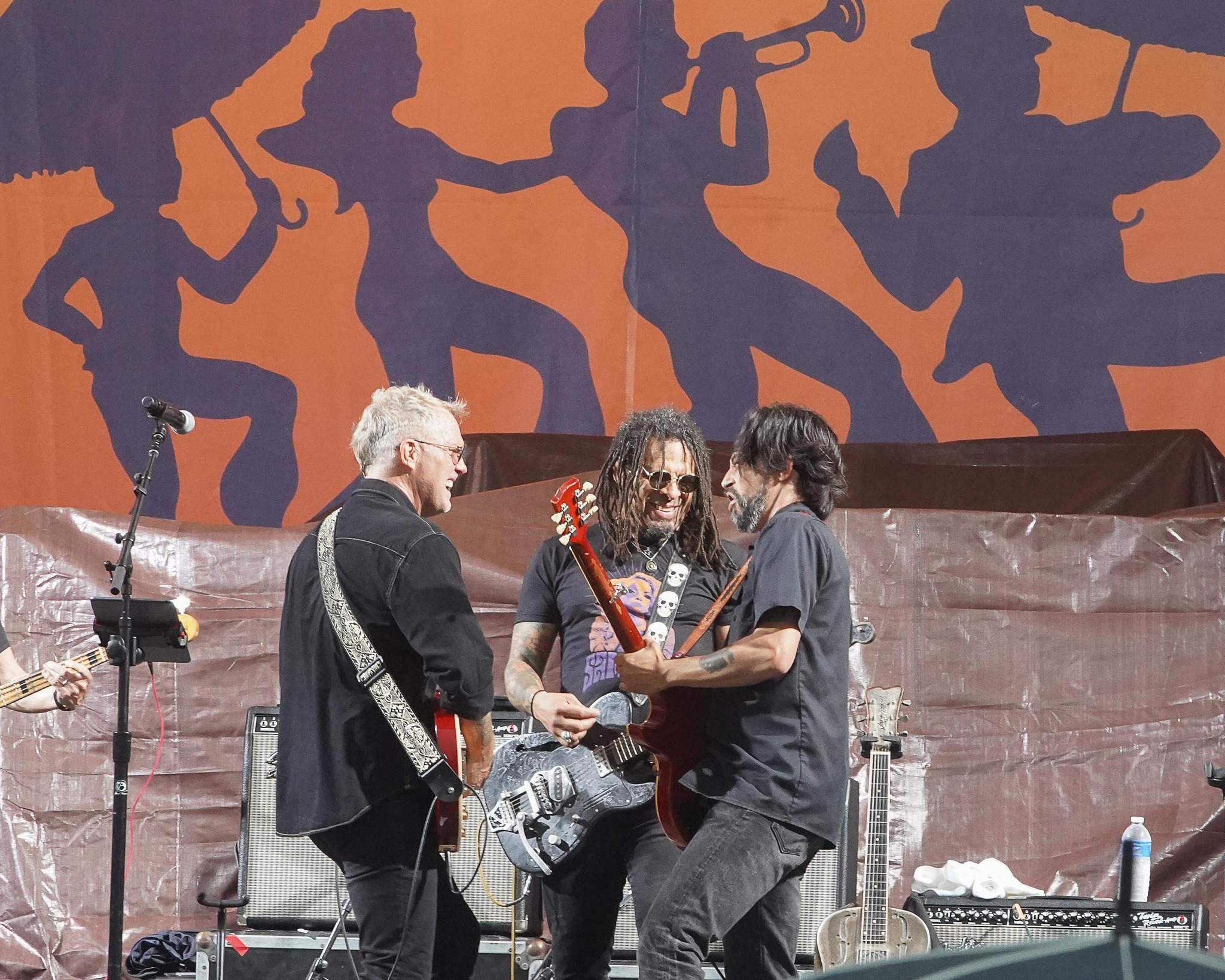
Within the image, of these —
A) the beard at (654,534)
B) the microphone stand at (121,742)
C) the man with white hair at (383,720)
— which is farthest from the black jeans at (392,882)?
the microphone stand at (121,742)

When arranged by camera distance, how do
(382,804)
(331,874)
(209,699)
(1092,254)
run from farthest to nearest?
(1092,254) → (209,699) → (331,874) → (382,804)

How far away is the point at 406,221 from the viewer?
5078mm

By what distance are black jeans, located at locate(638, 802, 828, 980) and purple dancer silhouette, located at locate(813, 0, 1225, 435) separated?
271cm

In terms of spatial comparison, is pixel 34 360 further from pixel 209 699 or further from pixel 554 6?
pixel 554 6

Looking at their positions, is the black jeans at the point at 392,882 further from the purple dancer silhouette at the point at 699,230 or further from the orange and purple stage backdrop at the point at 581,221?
the purple dancer silhouette at the point at 699,230

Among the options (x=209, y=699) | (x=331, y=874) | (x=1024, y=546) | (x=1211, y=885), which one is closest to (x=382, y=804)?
(x=331, y=874)

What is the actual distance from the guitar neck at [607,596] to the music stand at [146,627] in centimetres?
148

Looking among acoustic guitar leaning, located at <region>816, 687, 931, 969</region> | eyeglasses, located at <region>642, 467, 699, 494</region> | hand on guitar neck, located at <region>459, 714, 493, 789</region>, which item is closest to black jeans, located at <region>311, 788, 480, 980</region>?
hand on guitar neck, located at <region>459, 714, 493, 789</region>

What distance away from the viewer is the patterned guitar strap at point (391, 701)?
9.05 ft

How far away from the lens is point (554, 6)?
5.09 m

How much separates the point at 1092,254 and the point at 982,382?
617 millimetres

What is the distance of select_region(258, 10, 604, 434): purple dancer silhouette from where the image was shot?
502 cm

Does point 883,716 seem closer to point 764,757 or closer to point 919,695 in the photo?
point 919,695

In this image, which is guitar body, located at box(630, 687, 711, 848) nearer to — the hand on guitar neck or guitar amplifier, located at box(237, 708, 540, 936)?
the hand on guitar neck
